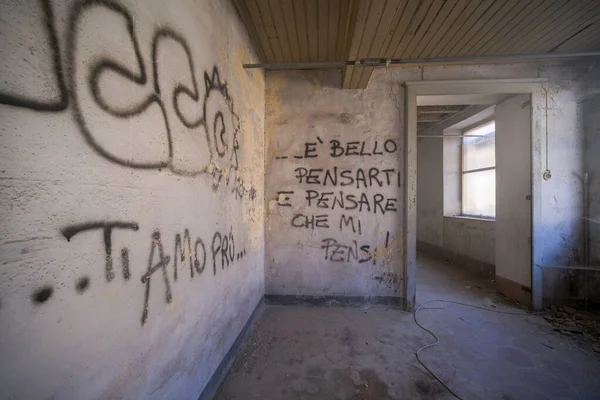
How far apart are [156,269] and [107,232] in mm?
394

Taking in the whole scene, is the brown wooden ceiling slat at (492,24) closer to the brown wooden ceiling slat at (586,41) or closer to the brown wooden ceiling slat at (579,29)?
the brown wooden ceiling slat at (579,29)

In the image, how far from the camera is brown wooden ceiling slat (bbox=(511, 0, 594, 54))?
2.53 m

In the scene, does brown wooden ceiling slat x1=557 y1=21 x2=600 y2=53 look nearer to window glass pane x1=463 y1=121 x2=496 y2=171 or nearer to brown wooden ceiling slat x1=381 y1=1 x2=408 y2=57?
window glass pane x1=463 y1=121 x2=496 y2=171

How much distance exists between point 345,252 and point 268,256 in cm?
114

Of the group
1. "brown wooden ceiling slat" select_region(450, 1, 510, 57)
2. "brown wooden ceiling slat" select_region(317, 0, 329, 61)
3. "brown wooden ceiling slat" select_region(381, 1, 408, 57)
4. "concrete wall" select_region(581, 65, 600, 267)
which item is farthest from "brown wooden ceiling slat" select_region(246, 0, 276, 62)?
"concrete wall" select_region(581, 65, 600, 267)

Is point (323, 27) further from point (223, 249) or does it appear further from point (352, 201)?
point (223, 249)

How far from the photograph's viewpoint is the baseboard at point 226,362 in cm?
195

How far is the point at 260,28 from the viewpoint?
2.83m

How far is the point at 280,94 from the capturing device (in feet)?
12.3

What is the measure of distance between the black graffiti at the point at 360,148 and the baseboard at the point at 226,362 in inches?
95.7

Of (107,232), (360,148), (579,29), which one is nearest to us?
(107,232)

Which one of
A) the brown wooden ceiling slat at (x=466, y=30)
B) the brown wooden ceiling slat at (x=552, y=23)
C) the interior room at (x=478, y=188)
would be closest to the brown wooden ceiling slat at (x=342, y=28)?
the brown wooden ceiling slat at (x=466, y=30)

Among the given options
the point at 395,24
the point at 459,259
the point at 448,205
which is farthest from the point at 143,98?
the point at 448,205

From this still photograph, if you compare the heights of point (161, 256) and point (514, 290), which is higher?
point (161, 256)
